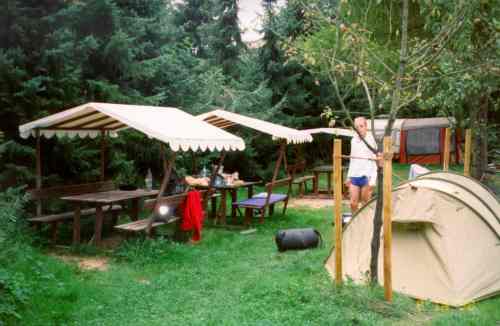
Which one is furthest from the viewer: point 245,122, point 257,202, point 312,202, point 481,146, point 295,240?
point 312,202

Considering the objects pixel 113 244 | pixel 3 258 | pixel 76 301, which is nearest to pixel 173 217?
pixel 113 244

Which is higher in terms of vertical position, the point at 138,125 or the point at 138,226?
the point at 138,125

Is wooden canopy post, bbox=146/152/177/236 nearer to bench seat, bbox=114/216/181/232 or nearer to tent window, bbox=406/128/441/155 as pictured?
bench seat, bbox=114/216/181/232

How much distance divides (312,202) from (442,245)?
7.94 meters

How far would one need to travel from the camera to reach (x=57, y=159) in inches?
393

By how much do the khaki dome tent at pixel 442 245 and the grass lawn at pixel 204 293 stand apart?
0.24 metres

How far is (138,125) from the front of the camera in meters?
7.41

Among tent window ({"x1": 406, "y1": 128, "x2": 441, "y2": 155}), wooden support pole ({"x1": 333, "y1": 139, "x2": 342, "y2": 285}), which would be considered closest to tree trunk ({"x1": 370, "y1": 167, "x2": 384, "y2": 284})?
wooden support pole ({"x1": 333, "y1": 139, "x2": 342, "y2": 285})

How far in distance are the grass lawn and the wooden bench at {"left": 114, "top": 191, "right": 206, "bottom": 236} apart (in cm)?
22

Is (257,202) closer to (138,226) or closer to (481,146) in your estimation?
(138,226)

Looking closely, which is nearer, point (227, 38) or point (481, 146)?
point (481, 146)

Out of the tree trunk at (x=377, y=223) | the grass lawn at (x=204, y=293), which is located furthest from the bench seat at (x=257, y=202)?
the tree trunk at (x=377, y=223)

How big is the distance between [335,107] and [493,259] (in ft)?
50.4

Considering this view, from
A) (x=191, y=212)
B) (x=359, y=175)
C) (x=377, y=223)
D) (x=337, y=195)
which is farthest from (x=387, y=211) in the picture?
(x=191, y=212)
